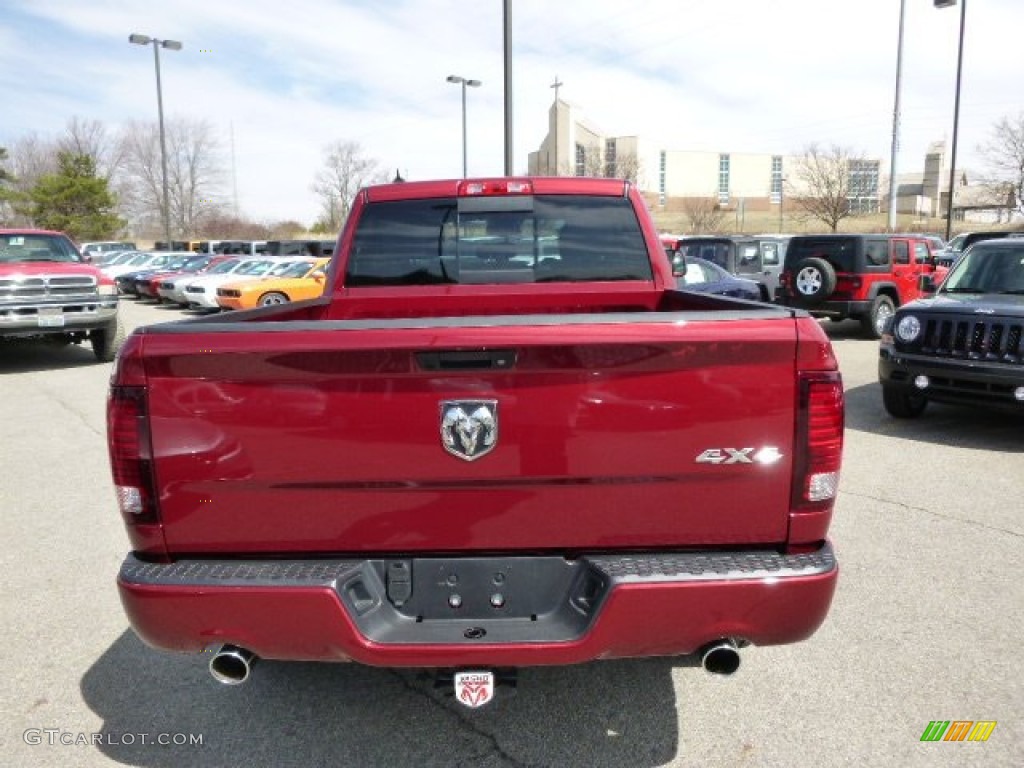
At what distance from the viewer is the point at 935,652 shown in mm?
3430

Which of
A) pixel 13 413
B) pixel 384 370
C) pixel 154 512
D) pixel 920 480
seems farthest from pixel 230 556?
pixel 13 413

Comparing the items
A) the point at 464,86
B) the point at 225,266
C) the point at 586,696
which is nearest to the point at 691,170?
the point at 464,86

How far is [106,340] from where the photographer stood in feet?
41.4

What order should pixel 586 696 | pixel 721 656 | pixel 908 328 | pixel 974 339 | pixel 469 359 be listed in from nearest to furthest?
pixel 469 359 < pixel 721 656 < pixel 586 696 < pixel 974 339 < pixel 908 328

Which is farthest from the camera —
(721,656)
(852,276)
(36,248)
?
(852,276)

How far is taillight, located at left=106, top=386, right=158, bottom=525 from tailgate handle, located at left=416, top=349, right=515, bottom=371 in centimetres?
→ 81

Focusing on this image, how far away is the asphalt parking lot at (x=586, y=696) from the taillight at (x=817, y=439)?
1.00 m

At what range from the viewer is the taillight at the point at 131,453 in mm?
2293

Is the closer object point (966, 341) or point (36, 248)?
point (966, 341)

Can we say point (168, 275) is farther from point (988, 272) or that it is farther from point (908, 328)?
point (988, 272)

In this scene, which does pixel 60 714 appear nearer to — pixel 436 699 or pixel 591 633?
pixel 436 699

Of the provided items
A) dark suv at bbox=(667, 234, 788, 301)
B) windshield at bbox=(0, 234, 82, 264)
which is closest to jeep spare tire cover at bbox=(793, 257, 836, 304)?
dark suv at bbox=(667, 234, 788, 301)

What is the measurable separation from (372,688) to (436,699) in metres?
0.27

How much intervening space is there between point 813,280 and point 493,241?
462 inches
